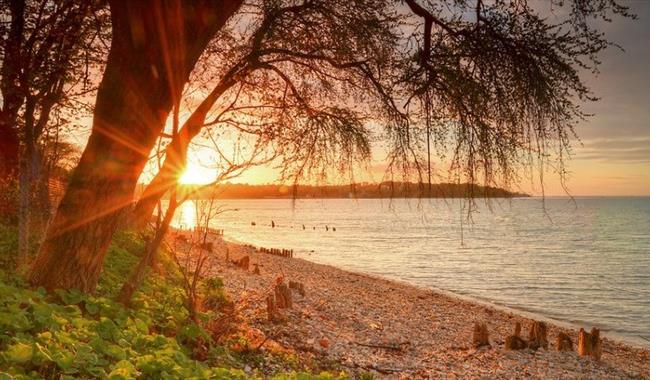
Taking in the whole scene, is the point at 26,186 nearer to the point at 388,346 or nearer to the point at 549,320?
the point at 388,346

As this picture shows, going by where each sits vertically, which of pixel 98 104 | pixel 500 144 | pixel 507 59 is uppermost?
pixel 507 59

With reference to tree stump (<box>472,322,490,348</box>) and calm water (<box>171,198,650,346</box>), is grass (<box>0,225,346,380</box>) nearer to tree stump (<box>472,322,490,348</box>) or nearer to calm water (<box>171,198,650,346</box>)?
calm water (<box>171,198,650,346</box>)

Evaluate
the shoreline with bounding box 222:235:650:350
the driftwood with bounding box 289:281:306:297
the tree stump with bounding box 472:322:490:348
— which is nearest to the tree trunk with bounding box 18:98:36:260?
the driftwood with bounding box 289:281:306:297

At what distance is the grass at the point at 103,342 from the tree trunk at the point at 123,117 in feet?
1.55

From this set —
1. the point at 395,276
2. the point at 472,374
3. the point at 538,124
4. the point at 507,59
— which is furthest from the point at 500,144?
the point at 395,276

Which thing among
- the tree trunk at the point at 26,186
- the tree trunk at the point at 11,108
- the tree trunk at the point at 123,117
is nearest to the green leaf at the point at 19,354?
the tree trunk at the point at 123,117

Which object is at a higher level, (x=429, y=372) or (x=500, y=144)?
(x=500, y=144)

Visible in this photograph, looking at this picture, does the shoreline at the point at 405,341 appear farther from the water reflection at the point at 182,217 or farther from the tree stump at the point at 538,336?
the water reflection at the point at 182,217

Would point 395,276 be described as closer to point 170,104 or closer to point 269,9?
point 269,9

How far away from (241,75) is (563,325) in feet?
71.1

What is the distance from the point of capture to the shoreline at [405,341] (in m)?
10.7

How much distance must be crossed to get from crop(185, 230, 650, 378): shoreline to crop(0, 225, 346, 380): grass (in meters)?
2.69

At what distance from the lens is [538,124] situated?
529cm

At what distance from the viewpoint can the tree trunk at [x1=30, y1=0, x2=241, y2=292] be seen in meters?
5.64
